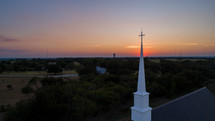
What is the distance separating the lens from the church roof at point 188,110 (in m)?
8.39

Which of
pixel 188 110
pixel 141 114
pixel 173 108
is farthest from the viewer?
pixel 188 110

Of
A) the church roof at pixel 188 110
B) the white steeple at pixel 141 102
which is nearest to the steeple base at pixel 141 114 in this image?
the white steeple at pixel 141 102

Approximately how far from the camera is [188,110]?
9242mm

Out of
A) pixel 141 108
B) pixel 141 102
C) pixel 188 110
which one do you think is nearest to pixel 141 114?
pixel 141 108

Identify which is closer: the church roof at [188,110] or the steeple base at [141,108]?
the steeple base at [141,108]

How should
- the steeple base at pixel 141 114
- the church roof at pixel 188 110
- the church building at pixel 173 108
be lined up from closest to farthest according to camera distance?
the steeple base at pixel 141 114 < the church building at pixel 173 108 < the church roof at pixel 188 110

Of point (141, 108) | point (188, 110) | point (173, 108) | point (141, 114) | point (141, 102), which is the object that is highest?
point (141, 102)

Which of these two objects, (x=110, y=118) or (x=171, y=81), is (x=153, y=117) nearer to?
(x=110, y=118)

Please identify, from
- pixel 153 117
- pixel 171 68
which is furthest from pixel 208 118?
pixel 171 68

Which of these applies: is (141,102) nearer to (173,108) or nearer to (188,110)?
(173,108)

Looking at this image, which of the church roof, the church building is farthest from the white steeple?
the church roof

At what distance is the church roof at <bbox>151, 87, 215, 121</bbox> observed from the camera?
839 cm

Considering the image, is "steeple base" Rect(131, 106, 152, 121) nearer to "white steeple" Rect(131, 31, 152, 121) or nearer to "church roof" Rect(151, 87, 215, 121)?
"white steeple" Rect(131, 31, 152, 121)

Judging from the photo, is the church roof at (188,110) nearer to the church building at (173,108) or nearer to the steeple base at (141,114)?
the church building at (173,108)
